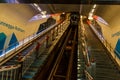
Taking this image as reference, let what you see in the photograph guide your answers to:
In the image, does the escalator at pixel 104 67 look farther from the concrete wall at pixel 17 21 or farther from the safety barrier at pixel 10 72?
the concrete wall at pixel 17 21

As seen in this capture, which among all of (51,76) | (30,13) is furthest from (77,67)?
(30,13)

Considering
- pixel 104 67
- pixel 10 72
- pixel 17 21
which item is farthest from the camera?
pixel 17 21

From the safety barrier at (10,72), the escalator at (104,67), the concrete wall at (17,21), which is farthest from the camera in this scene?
the concrete wall at (17,21)

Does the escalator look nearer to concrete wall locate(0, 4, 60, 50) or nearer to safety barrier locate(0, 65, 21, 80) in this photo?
safety barrier locate(0, 65, 21, 80)

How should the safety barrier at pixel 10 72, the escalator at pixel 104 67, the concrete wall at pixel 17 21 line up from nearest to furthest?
the safety barrier at pixel 10 72 < the escalator at pixel 104 67 < the concrete wall at pixel 17 21

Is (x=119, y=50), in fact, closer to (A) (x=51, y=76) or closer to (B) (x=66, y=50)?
(B) (x=66, y=50)

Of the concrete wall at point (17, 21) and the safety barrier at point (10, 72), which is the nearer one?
the safety barrier at point (10, 72)

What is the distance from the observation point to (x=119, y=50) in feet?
53.8

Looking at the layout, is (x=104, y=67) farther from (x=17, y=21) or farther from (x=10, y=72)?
(x=17, y=21)

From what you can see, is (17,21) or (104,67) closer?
(104,67)

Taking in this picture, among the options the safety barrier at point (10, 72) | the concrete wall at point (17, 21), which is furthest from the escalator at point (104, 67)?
the concrete wall at point (17, 21)

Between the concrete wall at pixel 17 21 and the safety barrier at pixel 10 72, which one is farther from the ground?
the concrete wall at pixel 17 21

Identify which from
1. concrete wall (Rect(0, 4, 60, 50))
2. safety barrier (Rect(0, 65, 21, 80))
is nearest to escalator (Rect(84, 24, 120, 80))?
safety barrier (Rect(0, 65, 21, 80))

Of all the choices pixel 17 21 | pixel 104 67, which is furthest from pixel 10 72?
pixel 17 21
